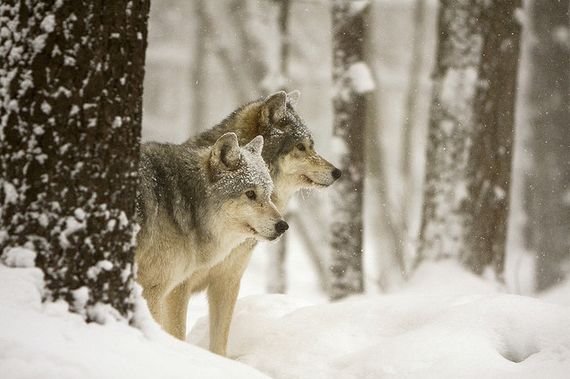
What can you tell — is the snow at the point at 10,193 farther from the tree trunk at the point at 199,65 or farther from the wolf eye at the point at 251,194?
the tree trunk at the point at 199,65

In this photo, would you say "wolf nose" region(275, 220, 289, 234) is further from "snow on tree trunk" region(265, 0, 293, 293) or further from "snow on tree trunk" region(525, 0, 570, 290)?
"snow on tree trunk" region(525, 0, 570, 290)

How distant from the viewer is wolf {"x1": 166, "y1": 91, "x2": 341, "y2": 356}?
626cm

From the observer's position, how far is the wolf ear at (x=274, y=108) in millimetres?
6367

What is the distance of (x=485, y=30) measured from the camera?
796 centimetres

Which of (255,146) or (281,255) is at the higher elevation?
(255,146)

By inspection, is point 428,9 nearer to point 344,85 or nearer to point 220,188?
point 344,85

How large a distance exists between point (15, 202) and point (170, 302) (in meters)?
2.85

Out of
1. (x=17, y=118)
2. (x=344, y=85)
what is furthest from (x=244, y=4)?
(x=17, y=118)

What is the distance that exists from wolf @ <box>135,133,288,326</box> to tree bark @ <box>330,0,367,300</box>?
301 centimetres

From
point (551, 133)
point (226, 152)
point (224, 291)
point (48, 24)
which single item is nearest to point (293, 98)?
point (226, 152)

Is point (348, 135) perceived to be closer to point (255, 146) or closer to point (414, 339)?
point (255, 146)

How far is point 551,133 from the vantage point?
43.5 ft

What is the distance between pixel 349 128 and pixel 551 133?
620 centimetres

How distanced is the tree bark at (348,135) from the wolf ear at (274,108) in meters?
2.30
